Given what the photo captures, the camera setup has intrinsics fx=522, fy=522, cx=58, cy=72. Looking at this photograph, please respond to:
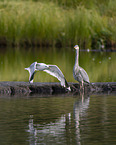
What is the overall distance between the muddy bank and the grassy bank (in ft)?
53.9

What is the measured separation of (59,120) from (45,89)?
331cm

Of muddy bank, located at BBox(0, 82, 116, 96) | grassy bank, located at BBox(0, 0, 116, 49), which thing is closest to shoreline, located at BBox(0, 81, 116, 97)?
muddy bank, located at BBox(0, 82, 116, 96)

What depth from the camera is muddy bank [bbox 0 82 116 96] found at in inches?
414

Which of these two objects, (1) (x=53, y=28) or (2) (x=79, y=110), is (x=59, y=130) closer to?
(2) (x=79, y=110)

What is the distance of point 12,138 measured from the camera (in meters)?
6.25

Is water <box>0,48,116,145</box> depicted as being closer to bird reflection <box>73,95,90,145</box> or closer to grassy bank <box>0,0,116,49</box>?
bird reflection <box>73,95,90,145</box>

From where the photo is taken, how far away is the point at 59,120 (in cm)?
752

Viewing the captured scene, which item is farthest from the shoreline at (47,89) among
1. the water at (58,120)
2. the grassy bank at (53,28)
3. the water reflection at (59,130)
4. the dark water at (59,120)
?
the grassy bank at (53,28)

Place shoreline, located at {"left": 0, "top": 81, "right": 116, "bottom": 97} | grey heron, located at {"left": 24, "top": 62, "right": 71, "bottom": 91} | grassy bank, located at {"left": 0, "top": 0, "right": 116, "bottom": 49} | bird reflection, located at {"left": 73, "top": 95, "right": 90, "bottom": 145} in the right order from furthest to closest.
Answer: grassy bank, located at {"left": 0, "top": 0, "right": 116, "bottom": 49}, shoreline, located at {"left": 0, "top": 81, "right": 116, "bottom": 97}, grey heron, located at {"left": 24, "top": 62, "right": 71, "bottom": 91}, bird reflection, located at {"left": 73, "top": 95, "right": 90, "bottom": 145}

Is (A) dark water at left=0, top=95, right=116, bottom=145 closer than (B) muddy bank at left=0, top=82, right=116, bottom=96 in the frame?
Yes

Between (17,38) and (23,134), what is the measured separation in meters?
21.6

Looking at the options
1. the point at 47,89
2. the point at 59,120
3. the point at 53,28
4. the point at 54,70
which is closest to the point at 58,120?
the point at 59,120

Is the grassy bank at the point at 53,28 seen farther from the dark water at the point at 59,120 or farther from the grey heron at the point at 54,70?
the dark water at the point at 59,120

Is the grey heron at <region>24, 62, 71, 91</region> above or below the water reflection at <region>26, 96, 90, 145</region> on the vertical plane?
above
